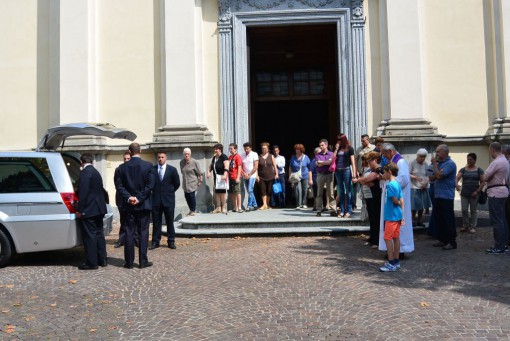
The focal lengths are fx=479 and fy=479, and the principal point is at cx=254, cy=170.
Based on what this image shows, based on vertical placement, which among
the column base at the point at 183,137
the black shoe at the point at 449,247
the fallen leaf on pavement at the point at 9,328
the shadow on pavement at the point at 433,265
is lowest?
the fallen leaf on pavement at the point at 9,328

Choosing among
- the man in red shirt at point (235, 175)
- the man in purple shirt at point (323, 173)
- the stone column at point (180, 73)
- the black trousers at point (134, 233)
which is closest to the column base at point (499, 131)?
the man in purple shirt at point (323, 173)

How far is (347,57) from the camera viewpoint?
12.1m

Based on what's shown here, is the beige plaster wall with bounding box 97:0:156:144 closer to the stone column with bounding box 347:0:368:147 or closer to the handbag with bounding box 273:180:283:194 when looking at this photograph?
the handbag with bounding box 273:180:283:194

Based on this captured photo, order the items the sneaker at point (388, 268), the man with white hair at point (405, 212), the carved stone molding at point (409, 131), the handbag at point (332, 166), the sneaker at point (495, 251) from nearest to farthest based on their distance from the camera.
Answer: the sneaker at point (388, 268), the man with white hair at point (405, 212), the sneaker at point (495, 251), the handbag at point (332, 166), the carved stone molding at point (409, 131)

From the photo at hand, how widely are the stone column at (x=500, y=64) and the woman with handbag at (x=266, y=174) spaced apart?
203 inches

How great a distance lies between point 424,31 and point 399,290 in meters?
8.46

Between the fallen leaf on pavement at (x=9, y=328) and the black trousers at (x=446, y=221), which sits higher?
the black trousers at (x=446, y=221)

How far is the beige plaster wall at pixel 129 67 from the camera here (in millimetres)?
12242

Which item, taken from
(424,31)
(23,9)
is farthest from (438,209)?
(23,9)

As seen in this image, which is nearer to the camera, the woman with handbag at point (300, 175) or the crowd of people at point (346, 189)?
the crowd of people at point (346, 189)

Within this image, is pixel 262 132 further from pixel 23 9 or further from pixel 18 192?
pixel 18 192

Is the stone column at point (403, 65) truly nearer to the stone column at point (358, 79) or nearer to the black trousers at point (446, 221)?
the stone column at point (358, 79)

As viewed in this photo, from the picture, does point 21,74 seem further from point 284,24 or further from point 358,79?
point 358,79

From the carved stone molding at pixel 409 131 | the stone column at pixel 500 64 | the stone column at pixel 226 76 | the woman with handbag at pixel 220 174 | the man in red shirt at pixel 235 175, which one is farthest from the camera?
the stone column at pixel 226 76
